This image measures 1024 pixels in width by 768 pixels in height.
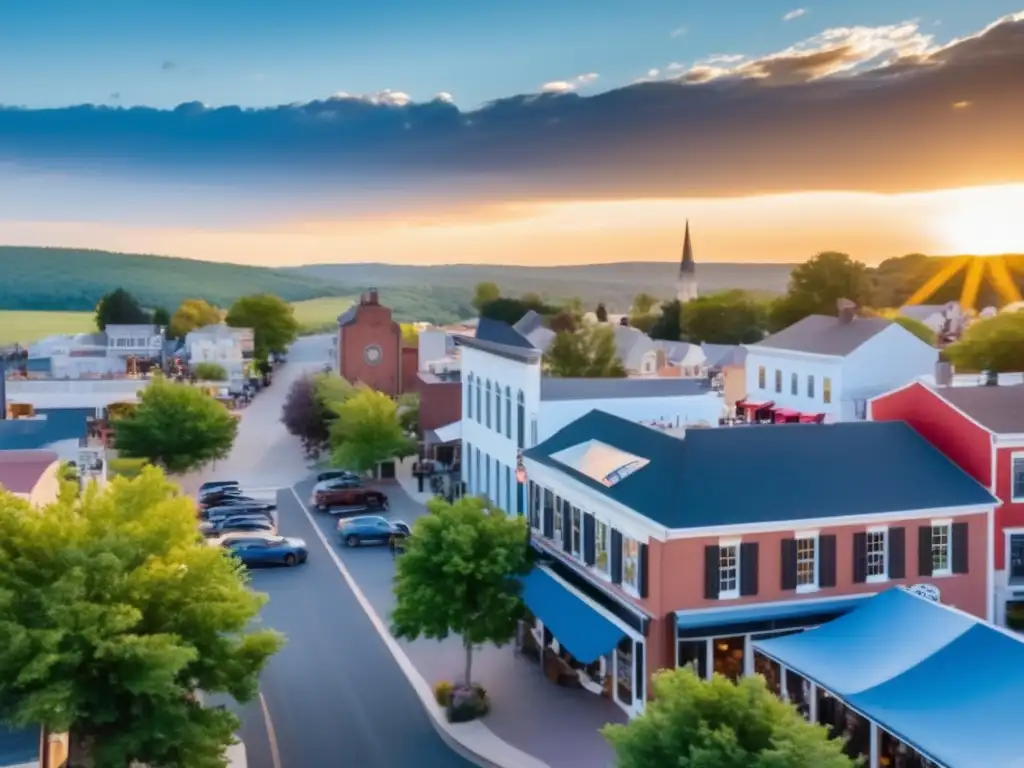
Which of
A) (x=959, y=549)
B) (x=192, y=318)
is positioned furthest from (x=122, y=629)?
(x=192, y=318)

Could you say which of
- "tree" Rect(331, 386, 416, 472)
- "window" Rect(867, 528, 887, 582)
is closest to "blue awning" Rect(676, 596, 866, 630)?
"window" Rect(867, 528, 887, 582)

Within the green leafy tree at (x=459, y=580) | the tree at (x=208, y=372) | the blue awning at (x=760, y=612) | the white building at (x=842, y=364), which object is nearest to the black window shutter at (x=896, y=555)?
the blue awning at (x=760, y=612)

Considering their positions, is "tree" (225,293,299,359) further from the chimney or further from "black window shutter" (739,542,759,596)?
"black window shutter" (739,542,759,596)

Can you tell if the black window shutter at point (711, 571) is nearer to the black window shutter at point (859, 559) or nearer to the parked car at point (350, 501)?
the black window shutter at point (859, 559)

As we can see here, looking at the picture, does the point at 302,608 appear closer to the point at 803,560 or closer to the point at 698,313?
the point at 803,560

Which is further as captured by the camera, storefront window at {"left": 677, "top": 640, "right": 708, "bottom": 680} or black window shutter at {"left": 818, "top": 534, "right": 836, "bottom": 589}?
black window shutter at {"left": 818, "top": 534, "right": 836, "bottom": 589}

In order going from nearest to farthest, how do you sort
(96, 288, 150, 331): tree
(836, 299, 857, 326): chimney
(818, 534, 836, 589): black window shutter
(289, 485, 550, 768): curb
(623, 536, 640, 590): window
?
(289, 485, 550, 768): curb → (623, 536, 640, 590): window → (818, 534, 836, 589): black window shutter → (836, 299, 857, 326): chimney → (96, 288, 150, 331): tree
